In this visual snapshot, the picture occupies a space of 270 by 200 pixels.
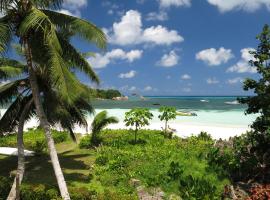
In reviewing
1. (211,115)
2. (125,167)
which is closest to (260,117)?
(125,167)

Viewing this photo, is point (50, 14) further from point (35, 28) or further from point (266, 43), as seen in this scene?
point (266, 43)

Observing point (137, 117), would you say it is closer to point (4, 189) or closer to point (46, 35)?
point (4, 189)

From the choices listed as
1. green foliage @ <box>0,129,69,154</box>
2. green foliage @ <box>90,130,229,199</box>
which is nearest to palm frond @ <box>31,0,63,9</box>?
green foliage @ <box>90,130,229,199</box>

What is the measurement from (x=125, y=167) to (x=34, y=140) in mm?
13799

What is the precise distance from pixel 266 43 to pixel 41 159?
15.6 m

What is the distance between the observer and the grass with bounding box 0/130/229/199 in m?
18.0

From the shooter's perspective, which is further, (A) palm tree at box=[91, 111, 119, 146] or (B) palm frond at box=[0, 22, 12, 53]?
(A) palm tree at box=[91, 111, 119, 146]

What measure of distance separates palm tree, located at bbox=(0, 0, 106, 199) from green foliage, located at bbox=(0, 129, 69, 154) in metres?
13.3

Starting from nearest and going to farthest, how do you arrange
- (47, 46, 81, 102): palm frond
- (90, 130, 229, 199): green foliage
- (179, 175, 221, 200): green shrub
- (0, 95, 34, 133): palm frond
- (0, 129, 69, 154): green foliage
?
(47, 46, 81, 102): palm frond → (179, 175, 221, 200): green shrub → (90, 130, 229, 199): green foliage → (0, 95, 34, 133): palm frond → (0, 129, 69, 154): green foliage

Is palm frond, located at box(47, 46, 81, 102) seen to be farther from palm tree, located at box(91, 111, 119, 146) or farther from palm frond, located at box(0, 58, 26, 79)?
palm tree, located at box(91, 111, 119, 146)

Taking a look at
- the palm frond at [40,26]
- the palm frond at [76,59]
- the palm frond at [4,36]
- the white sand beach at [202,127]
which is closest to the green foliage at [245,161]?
the palm frond at [76,59]

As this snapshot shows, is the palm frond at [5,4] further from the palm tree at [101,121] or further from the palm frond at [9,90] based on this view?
the palm tree at [101,121]

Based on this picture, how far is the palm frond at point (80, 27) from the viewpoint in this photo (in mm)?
14961

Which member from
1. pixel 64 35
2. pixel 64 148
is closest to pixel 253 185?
pixel 64 35
